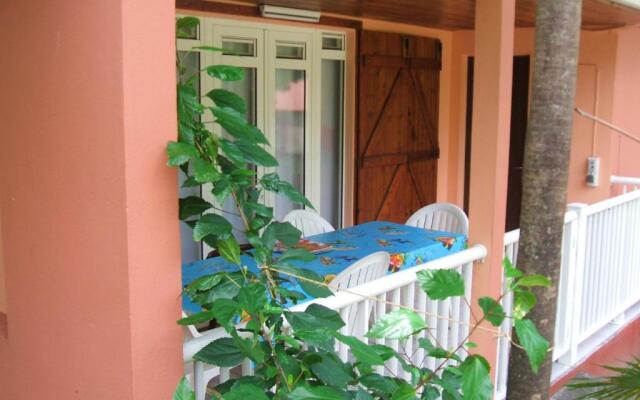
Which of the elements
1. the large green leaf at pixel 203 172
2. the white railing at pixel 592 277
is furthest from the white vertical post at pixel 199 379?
the white railing at pixel 592 277

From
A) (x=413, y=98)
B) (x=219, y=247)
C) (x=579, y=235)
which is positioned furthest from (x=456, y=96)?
(x=219, y=247)

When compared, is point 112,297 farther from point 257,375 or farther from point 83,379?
point 257,375

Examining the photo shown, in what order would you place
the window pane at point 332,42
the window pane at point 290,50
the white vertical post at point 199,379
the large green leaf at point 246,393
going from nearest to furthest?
the large green leaf at point 246,393 → the white vertical post at point 199,379 → the window pane at point 290,50 → the window pane at point 332,42

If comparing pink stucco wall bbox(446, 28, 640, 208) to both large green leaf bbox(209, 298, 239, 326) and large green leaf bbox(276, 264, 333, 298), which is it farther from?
large green leaf bbox(209, 298, 239, 326)

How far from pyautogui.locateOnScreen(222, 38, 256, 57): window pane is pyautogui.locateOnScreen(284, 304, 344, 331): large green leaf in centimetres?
389

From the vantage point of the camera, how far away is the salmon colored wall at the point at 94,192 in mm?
1775

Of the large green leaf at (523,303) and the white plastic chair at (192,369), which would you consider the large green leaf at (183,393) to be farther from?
the large green leaf at (523,303)

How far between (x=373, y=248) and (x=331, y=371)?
8.16 ft

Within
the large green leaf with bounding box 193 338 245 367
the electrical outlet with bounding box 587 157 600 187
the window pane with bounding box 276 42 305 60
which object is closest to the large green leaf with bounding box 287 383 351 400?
the large green leaf with bounding box 193 338 245 367

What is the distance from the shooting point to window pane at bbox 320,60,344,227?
6.66 m

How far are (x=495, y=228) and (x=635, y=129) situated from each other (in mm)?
4290

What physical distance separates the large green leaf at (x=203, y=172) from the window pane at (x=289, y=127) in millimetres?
4362

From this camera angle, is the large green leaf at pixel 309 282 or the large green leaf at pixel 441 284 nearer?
the large green leaf at pixel 441 284

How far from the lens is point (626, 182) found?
22.3 feet
